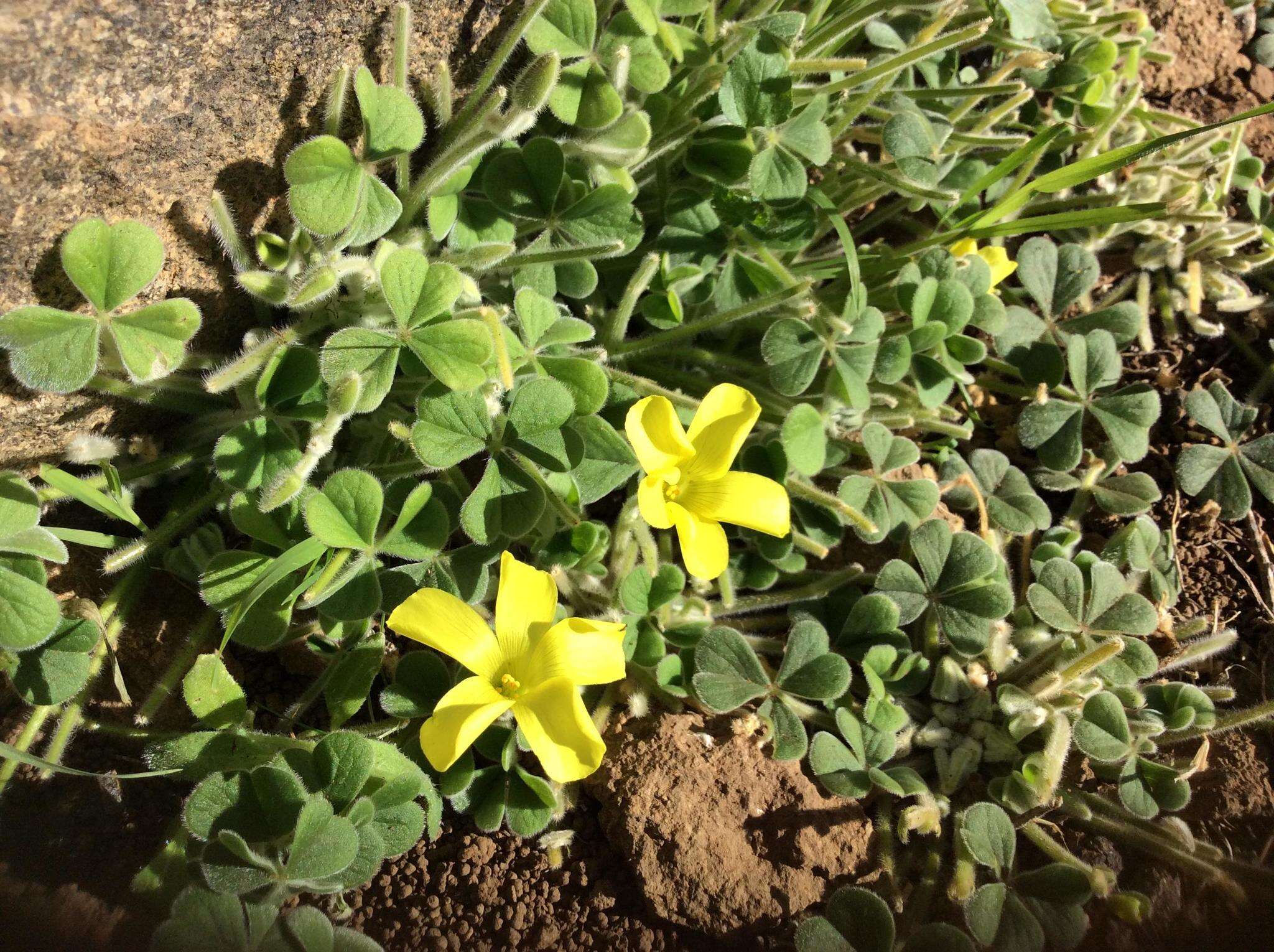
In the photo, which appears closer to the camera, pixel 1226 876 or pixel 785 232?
pixel 1226 876

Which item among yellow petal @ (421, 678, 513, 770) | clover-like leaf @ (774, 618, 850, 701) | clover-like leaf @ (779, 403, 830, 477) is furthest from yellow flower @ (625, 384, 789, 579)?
yellow petal @ (421, 678, 513, 770)

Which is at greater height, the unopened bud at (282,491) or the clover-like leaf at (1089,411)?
the unopened bud at (282,491)

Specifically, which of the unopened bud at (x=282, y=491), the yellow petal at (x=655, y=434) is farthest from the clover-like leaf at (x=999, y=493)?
the unopened bud at (x=282, y=491)

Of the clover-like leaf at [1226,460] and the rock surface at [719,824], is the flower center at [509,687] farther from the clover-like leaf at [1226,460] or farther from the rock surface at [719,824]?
the clover-like leaf at [1226,460]

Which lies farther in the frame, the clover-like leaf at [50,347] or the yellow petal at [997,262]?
the yellow petal at [997,262]

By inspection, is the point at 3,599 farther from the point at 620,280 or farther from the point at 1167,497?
the point at 1167,497

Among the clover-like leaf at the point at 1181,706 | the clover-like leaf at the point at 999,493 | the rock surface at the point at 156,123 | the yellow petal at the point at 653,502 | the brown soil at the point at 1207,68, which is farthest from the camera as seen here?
the brown soil at the point at 1207,68

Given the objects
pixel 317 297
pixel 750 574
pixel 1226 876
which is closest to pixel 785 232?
pixel 750 574

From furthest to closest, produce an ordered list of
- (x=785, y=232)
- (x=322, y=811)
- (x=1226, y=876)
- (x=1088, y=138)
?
(x=1088, y=138) → (x=785, y=232) → (x=1226, y=876) → (x=322, y=811)

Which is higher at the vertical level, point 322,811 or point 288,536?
point 288,536
